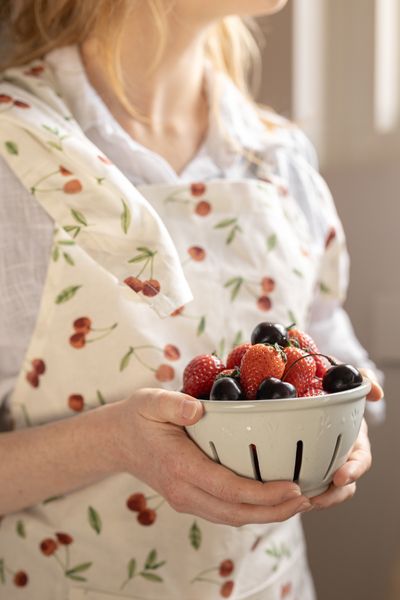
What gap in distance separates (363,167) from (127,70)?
1.99 feet

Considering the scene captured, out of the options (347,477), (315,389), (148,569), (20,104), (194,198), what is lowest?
(148,569)

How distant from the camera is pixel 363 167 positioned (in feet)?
5.07

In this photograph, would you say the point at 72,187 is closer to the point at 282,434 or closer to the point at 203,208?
the point at 203,208

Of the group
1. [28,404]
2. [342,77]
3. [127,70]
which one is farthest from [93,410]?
[342,77]

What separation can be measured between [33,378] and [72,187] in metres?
0.23

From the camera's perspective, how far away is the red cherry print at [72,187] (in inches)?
35.3

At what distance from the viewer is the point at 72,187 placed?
35.4 inches

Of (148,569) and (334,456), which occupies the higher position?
(334,456)

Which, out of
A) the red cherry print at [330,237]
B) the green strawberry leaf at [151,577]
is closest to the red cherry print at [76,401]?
the green strawberry leaf at [151,577]

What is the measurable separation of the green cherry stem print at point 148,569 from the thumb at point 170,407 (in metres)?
0.27

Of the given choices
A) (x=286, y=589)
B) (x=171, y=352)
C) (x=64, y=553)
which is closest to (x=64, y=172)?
(x=171, y=352)

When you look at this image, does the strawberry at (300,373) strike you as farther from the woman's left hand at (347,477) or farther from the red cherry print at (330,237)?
the red cherry print at (330,237)

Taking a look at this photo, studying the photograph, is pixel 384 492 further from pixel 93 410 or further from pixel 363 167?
pixel 93 410

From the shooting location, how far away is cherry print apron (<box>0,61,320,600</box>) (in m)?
0.91
